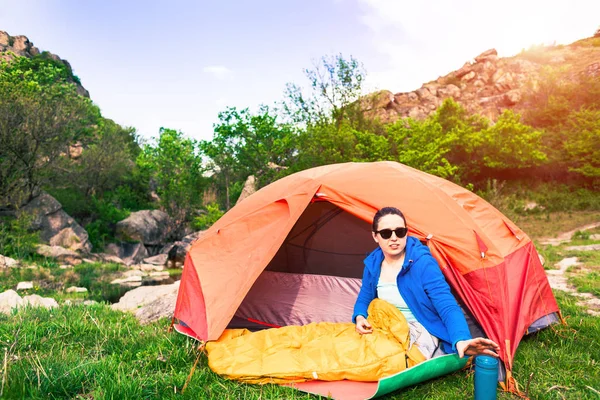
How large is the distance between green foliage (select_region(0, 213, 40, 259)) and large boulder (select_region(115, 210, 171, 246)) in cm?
647

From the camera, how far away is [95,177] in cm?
2297

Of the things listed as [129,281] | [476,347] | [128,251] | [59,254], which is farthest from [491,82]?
[476,347]

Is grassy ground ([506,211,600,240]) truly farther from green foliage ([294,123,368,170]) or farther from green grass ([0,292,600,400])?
green grass ([0,292,600,400])

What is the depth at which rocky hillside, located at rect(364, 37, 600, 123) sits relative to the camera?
126 feet

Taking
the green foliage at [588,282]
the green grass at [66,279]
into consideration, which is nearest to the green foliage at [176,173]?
the green grass at [66,279]

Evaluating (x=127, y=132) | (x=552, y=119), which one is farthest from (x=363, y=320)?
(x=127, y=132)

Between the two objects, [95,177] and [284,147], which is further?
[95,177]

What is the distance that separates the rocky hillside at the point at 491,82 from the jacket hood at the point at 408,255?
1395 inches

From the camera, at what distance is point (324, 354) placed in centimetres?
312

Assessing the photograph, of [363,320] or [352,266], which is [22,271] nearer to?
[352,266]

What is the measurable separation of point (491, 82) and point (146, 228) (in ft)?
125

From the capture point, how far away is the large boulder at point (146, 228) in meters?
20.8

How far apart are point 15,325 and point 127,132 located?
34.9 meters

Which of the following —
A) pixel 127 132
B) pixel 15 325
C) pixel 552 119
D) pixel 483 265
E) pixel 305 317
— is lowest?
pixel 305 317
